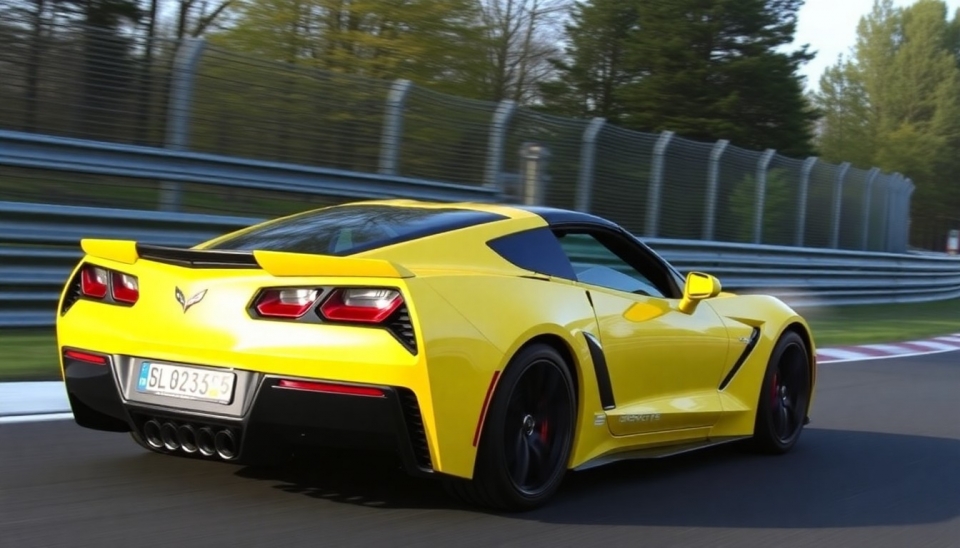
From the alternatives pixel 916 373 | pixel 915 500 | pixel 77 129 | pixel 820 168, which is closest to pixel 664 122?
pixel 820 168

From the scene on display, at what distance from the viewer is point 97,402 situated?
14.4ft

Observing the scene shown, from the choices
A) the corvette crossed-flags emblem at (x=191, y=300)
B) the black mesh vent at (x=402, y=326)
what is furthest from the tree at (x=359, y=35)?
the black mesh vent at (x=402, y=326)

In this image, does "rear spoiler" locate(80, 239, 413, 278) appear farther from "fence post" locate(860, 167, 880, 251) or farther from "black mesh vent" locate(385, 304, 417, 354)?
"fence post" locate(860, 167, 880, 251)

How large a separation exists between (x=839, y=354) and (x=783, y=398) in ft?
20.2

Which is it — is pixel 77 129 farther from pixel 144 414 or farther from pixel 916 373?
pixel 916 373

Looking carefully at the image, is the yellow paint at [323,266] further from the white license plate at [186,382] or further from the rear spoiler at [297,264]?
the white license plate at [186,382]

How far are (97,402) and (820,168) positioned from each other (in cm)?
1838

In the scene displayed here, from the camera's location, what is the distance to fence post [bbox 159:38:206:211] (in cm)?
950

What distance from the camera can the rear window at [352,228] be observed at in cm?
455

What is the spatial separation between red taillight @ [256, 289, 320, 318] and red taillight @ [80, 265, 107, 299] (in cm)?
75

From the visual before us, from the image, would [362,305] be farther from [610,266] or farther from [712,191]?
[712,191]

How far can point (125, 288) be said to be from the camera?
4.42m

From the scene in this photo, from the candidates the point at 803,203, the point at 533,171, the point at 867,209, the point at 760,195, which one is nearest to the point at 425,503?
the point at 533,171

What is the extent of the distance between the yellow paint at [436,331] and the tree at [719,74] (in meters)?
37.5
